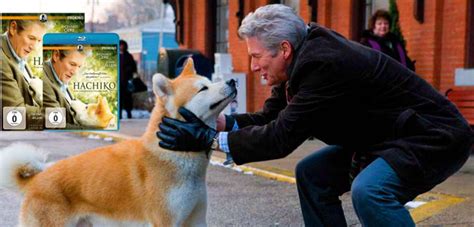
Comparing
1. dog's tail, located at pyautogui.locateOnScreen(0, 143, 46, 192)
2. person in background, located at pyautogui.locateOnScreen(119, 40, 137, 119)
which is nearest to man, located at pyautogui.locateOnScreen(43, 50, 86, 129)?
dog's tail, located at pyautogui.locateOnScreen(0, 143, 46, 192)

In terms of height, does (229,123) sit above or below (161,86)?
below

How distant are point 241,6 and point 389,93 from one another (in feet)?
35.4

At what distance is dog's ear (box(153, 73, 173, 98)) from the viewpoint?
142 inches

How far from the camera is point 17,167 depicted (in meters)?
3.85

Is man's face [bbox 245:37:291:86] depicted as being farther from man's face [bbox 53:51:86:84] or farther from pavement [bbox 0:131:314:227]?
pavement [bbox 0:131:314:227]

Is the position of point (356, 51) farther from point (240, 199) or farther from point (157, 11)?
point (157, 11)

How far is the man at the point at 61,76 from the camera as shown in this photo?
12.1 feet

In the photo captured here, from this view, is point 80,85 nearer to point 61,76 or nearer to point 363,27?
point 61,76

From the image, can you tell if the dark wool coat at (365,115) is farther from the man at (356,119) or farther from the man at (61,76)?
the man at (61,76)

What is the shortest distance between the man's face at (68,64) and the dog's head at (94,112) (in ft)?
0.54

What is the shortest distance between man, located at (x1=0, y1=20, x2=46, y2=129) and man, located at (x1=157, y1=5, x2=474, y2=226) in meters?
0.96

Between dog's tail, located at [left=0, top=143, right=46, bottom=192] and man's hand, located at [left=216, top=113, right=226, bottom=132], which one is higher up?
man's hand, located at [left=216, top=113, right=226, bottom=132]

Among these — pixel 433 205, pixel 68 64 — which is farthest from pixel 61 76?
pixel 433 205

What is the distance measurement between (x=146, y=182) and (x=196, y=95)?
0.57 meters
